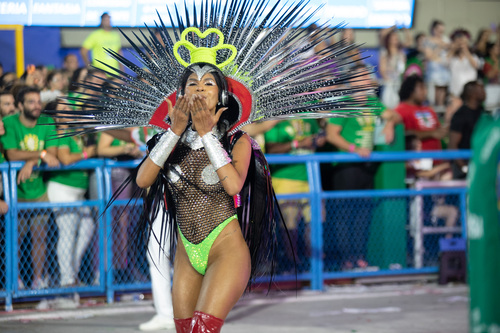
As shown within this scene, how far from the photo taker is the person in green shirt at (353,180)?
7277 mm

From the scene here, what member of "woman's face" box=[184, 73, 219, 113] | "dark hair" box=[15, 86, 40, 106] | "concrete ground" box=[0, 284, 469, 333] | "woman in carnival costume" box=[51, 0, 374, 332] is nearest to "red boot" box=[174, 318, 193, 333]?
"woman in carnival costume" box=[51, 0, 374, 332]

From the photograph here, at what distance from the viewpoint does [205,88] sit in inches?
145

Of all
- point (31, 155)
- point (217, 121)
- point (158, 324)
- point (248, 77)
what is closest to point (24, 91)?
point (31, 155)

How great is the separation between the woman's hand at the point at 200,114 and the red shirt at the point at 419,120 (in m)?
5.01

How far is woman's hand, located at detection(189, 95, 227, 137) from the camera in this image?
350 cm

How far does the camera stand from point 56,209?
6484 millimetres

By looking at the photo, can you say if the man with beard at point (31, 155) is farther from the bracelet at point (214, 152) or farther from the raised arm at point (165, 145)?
the bracelet at point (214, 152)

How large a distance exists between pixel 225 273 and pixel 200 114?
79 centimetres

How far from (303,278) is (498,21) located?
8.43 m

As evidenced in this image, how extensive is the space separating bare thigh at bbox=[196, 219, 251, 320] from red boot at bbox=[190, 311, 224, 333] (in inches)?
0.9

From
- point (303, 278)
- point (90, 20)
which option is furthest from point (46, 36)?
point (303, 278)

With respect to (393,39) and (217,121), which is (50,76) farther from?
(393,39)

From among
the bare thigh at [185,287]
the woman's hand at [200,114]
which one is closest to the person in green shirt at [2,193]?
the bare thigh at [185,287]

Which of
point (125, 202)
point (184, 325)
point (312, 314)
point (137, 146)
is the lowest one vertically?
point (312, 314)
